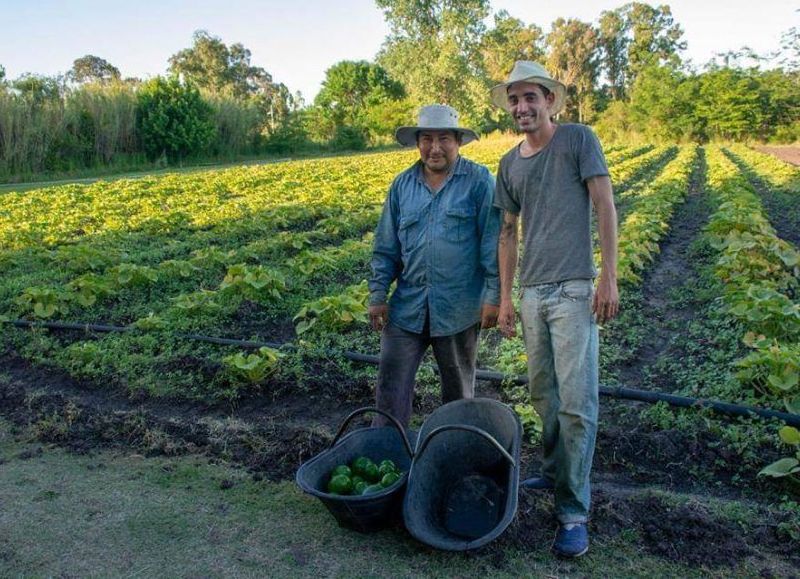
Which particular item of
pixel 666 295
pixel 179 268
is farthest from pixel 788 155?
pixel 179 268

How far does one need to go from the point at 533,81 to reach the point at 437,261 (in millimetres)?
943

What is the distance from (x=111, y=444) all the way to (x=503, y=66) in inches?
2279

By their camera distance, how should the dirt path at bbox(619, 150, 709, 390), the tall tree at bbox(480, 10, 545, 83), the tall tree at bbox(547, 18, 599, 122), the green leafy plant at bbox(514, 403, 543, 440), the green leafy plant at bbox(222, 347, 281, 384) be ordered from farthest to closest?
the tall tree at bbox(547, 18, 599, 122), the tall tree at bbox(480, 10, 545, 83), the dirt path at bbox(619, 150, 709, 390), the green leafy plant at bbox(222, 347, 281, 384), the green leafy plant at bbox(514, 403, 543, 440)

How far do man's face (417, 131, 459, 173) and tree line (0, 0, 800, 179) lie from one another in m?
25.7

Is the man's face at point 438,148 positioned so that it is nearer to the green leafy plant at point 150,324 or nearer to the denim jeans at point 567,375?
the denim jeans at point 567,375

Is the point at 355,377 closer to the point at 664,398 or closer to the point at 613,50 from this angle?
the point at 664,398

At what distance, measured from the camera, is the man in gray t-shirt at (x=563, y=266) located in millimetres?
2887

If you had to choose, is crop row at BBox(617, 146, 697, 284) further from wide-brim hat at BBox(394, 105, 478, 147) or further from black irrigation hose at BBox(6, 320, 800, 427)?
wide-brim hat at BBox(394, 105, 478, 147)

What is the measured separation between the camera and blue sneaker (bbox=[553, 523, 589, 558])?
295 cm

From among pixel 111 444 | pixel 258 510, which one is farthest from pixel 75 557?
pixel 111 444

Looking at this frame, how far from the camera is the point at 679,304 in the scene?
704 centimetres

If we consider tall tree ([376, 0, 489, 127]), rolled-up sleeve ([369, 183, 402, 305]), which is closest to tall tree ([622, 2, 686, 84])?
tall tree ([376, 0, 489, 127])

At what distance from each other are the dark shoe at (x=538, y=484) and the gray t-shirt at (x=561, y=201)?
1.02 metres

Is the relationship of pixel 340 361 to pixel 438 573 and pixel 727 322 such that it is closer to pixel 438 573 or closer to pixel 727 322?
pixel 438 573
